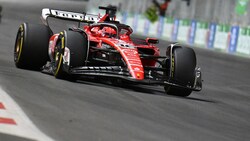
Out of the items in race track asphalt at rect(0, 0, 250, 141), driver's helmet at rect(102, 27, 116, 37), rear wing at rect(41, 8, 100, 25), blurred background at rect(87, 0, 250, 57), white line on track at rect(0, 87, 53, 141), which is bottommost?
blurred background at rect(87, 0, 250, 57)

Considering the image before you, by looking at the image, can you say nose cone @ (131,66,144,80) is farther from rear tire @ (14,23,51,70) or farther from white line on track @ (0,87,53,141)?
white line on track @ (0,87,53,141)

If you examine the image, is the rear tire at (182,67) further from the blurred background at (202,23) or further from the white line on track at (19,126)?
the blurred background at (202,23)

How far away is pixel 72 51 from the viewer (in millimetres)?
12016

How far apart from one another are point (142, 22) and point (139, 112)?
37.1 meters

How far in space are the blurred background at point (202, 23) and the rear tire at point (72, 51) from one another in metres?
20.0

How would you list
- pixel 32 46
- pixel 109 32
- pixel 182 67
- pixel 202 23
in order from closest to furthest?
1. pixel 182 67
2. pixel 109 32
3. pixel 32 46
4. pixel 202 23

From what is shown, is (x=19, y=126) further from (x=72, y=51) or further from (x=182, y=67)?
(x=182, y=67)

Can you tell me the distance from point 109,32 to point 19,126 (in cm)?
613

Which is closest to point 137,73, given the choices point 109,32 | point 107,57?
point 107,57

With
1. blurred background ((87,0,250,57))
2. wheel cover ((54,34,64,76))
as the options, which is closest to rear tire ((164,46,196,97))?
wheel cover ((54,34,64,76))

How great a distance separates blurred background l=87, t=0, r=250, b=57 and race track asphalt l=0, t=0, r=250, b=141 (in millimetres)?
18957

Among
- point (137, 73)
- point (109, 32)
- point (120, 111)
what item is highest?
point (109, 32)

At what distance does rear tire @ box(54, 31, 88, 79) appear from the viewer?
12031mm

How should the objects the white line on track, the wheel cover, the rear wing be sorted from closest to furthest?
1. the white line on track
2. the wheel cover
3. the rear wing
